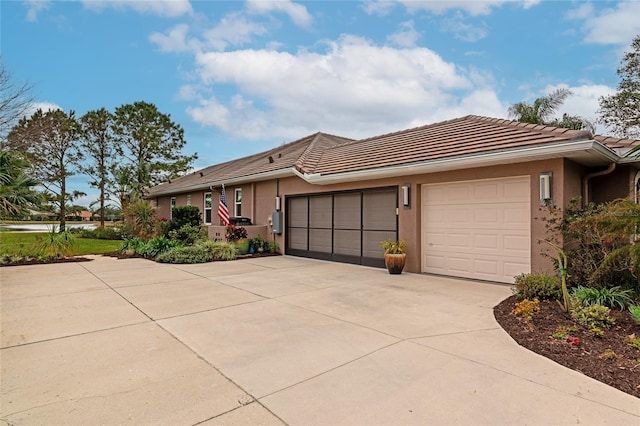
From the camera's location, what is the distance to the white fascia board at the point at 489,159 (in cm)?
622

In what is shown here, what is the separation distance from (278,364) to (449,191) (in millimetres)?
6648

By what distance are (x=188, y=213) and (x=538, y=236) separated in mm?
12032

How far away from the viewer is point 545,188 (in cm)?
675

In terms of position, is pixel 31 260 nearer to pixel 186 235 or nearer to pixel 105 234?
pixel 186 235

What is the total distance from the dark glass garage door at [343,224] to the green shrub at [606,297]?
4861 millimetres

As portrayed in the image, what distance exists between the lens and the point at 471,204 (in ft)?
26.8

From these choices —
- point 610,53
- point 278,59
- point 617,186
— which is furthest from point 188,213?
point 610,53

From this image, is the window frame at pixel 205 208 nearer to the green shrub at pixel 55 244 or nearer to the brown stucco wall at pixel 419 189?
the brown stucco wall at pixel 419 189

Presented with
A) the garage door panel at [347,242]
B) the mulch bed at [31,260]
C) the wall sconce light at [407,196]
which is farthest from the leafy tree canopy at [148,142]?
the wall sconce light at [407,196]

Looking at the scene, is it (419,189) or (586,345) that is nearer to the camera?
(586,345)

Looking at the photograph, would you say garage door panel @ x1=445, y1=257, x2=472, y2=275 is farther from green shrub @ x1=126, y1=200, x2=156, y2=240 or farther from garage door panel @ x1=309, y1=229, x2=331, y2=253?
green shrub @ x1=126, y1=200, x2=156, y2=240

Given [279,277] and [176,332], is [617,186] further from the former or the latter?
[176,332]

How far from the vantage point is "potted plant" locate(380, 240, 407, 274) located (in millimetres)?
8609

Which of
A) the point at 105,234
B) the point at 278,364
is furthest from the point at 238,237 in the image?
the point at 105,234
